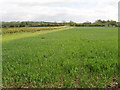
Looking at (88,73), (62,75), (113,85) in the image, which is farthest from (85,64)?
(113,85)

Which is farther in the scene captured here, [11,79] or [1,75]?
[1,75]

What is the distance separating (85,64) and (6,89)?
304 cm

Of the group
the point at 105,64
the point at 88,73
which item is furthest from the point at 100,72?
the point at 105,64

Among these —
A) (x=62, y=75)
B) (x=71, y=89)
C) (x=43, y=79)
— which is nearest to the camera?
(x=71, y=89)

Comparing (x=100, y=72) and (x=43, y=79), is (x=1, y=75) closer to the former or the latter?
(x=43, y=79)

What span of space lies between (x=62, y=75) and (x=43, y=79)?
2.12ft

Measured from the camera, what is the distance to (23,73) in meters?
5.84

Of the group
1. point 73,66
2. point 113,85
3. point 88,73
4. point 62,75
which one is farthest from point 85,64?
point 113,85

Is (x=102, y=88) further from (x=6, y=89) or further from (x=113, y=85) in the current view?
(x=6, y=89)

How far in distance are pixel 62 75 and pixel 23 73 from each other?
1128mm

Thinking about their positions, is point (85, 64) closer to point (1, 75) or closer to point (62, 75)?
point (62, 75)

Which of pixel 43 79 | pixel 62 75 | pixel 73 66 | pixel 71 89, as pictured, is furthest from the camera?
pixel 73 66

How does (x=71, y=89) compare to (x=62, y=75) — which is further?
(x=62, y=75)

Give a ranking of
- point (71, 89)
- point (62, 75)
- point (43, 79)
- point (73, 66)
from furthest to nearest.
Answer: point (73, 66), point (62, 75), point (43, 79), point (71, 89)
